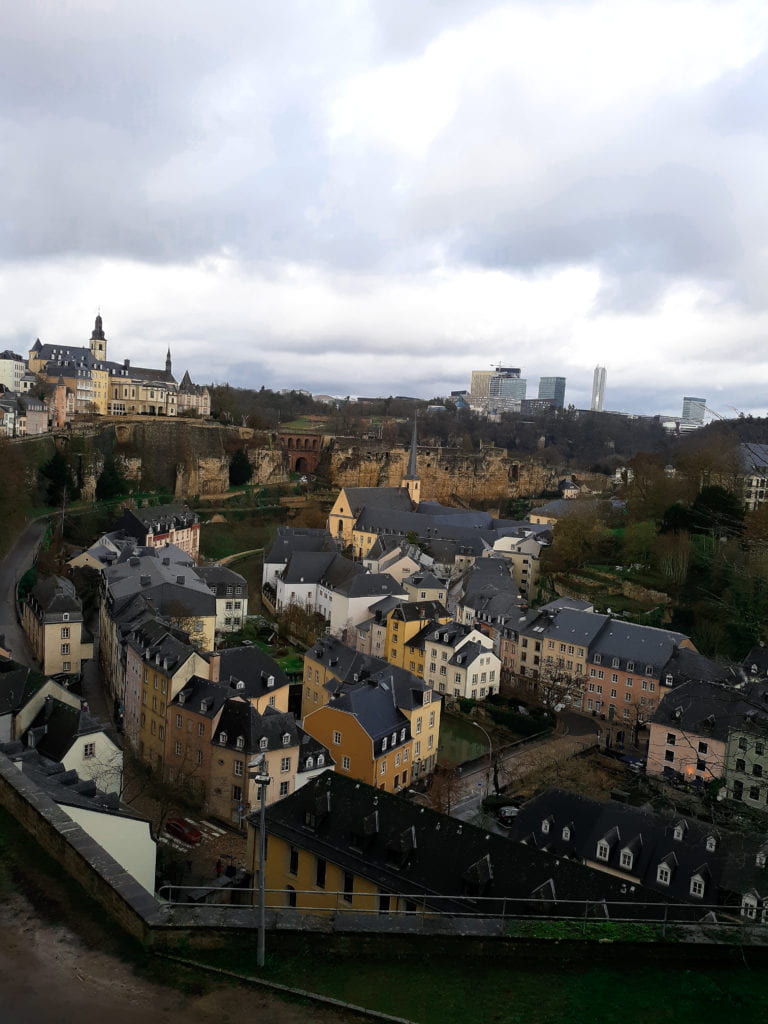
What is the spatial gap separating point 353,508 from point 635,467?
21147 millimetres

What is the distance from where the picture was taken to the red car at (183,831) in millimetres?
19266

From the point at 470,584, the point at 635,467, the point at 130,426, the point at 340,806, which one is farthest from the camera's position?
the point at 130,426

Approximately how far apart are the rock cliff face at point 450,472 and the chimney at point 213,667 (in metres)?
50.0

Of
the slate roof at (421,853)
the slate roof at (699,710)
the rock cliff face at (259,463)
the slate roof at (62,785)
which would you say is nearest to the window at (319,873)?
the slate roof at (421,853)

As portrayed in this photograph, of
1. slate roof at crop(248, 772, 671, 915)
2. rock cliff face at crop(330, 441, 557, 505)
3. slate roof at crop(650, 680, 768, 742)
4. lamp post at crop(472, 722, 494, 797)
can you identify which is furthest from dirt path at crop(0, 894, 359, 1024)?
rock cliff face at crop(330, 441, 557, 505)

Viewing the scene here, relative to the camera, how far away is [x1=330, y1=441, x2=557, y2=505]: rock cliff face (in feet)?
244

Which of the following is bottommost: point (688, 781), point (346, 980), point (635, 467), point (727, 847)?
point (688, 781)

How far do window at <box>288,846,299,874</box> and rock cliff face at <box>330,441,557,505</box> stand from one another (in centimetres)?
5814

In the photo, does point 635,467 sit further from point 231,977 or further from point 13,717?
point 231,977

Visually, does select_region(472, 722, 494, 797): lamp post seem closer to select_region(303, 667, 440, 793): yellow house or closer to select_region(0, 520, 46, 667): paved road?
select_region(303, 667, 440, 793): yellow house

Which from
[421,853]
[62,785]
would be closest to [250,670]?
[421,853]

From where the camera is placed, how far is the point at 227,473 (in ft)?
207

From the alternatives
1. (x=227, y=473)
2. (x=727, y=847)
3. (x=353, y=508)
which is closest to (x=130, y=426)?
(x=227, y=473)

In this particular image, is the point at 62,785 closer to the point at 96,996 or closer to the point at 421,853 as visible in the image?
the point at 421,853
